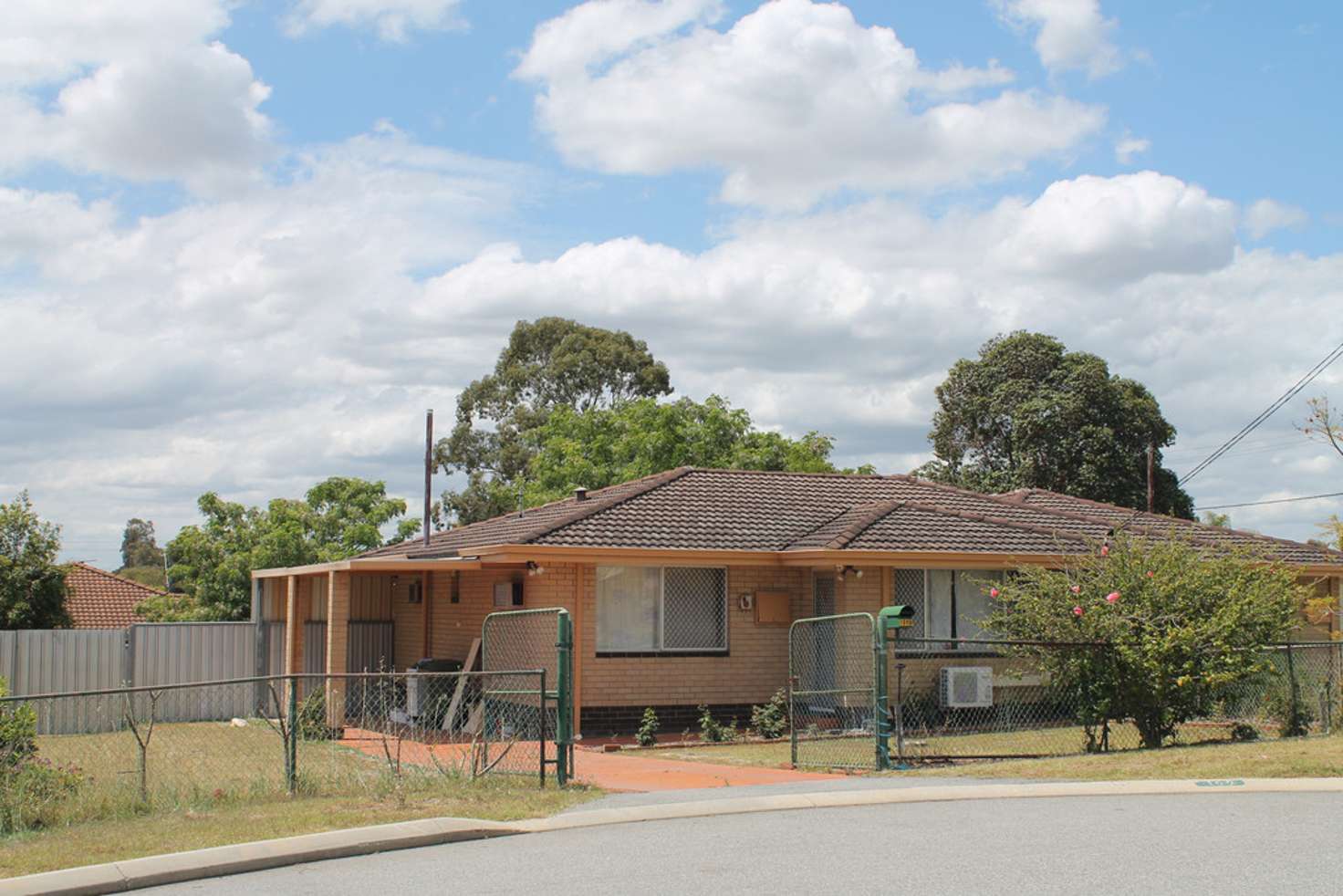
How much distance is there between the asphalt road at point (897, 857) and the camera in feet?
27.4

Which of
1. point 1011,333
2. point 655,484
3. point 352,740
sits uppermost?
point 1011,333

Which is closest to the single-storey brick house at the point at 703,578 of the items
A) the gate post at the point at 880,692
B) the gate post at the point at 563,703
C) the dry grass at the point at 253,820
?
the gate post at the point at 880,692

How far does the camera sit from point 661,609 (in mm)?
19438

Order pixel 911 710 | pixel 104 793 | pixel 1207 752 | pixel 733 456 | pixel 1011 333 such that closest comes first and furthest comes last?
pixel 104 793, pixel 1207 752, pixel 911 710, pixel 733 456, pixel 1011 333

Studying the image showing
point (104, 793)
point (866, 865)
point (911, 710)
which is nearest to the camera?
point (866, 865)

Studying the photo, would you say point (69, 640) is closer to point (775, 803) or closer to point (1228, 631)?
point (775, 803)

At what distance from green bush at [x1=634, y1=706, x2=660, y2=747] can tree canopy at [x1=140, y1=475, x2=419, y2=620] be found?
18.1m

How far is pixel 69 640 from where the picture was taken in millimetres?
22969

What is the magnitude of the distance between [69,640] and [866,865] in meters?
17.9

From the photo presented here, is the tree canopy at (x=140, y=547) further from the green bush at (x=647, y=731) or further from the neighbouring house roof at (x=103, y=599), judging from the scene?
the green bush at (x=647, y=731)

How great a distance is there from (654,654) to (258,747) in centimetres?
528

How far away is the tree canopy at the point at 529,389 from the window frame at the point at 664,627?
31063mm

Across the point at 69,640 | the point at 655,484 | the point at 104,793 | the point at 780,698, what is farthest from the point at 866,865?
the point at 69,640

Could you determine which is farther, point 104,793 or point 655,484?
point 655,484
